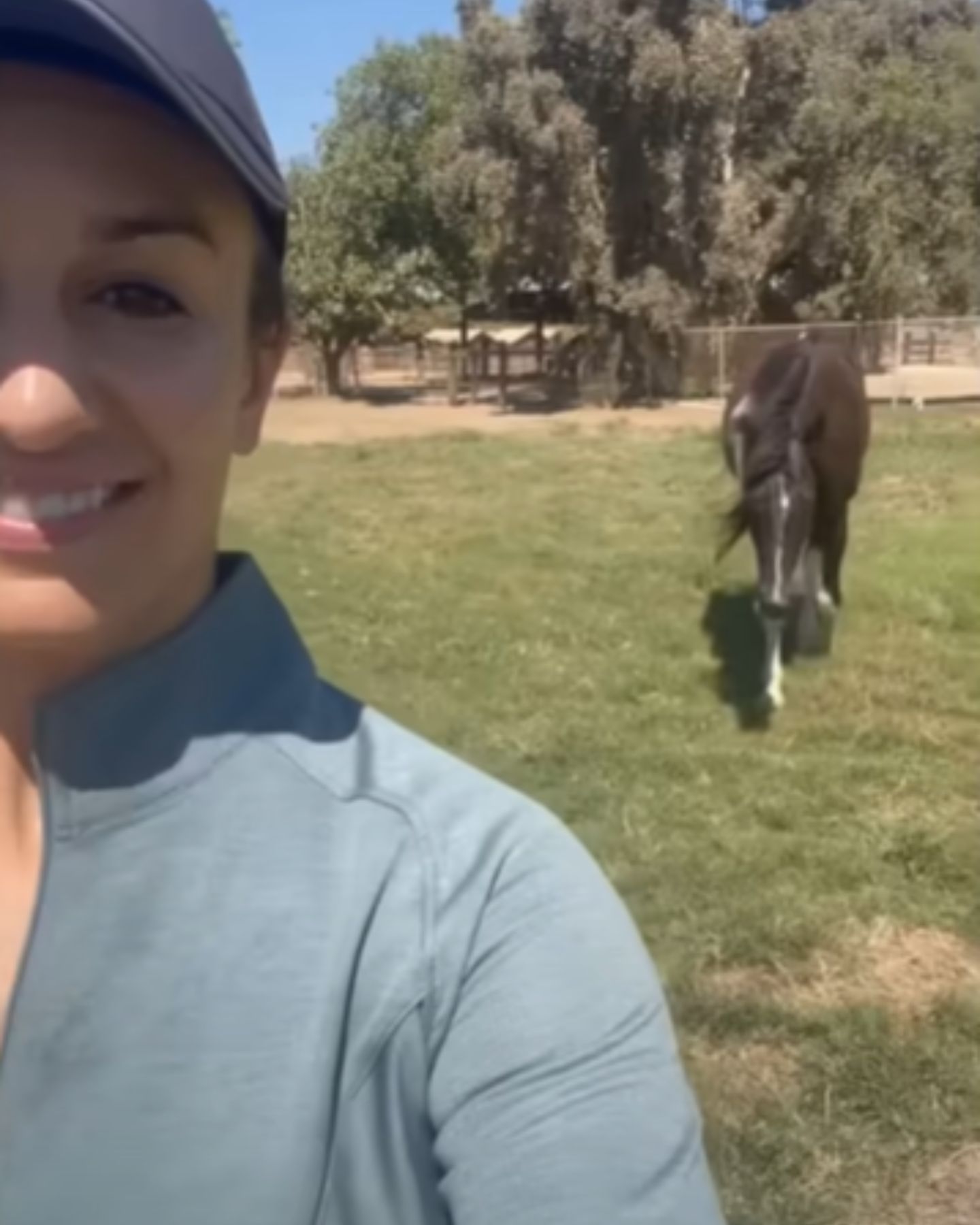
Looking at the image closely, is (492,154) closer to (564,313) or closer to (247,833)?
(564,313)

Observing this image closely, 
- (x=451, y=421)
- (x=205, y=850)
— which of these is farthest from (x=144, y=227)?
(x=451, y=421)

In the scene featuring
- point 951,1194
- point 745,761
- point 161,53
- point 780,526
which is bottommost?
point 745,761

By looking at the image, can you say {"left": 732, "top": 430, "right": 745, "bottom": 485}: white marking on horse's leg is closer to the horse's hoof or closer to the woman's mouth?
the horse's hoof

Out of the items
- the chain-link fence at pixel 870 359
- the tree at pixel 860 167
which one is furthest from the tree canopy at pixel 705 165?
the chain-link fence at pixel 870 359

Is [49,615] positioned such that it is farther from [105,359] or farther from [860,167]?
[860,167]

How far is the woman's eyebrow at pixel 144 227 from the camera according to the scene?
88 centimetres

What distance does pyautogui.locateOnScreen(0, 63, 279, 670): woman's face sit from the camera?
87cm

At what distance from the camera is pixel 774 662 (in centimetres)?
718

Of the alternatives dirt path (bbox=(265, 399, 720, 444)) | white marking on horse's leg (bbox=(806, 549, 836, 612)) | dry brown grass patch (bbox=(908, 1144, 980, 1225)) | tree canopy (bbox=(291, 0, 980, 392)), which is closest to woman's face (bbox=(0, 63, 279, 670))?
dry brown grass patch (bbox=(908, 1144, 980, 1225))

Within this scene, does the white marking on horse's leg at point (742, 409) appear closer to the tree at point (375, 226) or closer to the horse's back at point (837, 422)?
the horse's back at point (837, 422)

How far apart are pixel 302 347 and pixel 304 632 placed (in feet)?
80.8

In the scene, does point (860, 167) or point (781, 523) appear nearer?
point (781, 523)

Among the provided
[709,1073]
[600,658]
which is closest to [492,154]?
[600,658]

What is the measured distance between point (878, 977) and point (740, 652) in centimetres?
365
